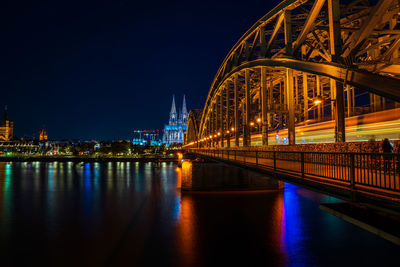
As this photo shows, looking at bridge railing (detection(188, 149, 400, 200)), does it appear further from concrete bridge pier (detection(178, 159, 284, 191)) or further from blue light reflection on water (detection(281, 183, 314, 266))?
concrete bridge pier (detection(178, 159, 284, 191))

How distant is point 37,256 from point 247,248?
40.0 feet

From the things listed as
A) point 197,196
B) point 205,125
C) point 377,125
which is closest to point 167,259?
point 377,125

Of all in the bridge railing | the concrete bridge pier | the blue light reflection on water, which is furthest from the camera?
the concrete bridge pier

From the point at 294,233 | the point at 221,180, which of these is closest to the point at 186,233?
the point at 294,233

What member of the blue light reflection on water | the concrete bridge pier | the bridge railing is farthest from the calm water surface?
the bridge railing

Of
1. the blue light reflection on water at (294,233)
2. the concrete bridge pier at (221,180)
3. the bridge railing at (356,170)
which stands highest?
the bridge railing at (356,170)

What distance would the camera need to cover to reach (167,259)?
17875mm

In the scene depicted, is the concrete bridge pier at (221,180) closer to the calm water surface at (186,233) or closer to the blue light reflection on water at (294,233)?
the calm water surface at (186,233)

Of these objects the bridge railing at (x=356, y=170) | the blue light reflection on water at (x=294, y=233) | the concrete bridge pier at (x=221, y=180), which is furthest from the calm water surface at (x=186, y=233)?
the bridge railing at (x=356, y=170)

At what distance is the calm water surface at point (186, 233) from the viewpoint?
18.3 metres

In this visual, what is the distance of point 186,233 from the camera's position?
22.7 m

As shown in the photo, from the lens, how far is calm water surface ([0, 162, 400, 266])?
720 inches

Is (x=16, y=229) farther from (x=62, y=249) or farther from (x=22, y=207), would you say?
(x=22, y=207)

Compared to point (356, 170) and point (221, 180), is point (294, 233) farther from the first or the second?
point (356, 170)
